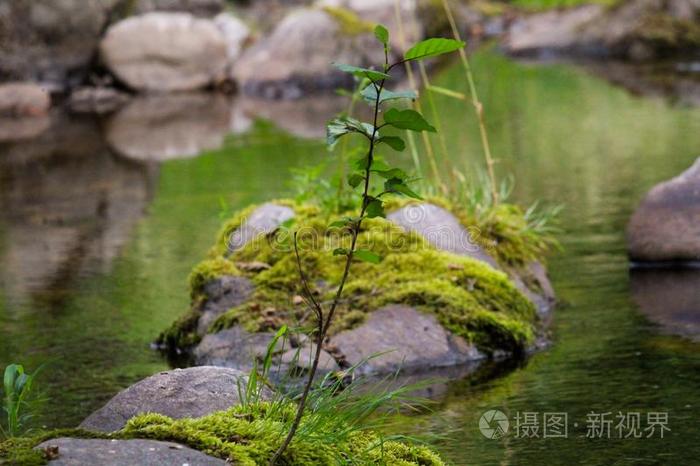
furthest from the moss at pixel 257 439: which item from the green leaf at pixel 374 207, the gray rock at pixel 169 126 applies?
the gray rock at pixel 169 126

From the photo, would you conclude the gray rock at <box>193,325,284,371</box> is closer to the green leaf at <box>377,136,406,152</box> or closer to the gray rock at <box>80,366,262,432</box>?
the gray rock at <box>80,366,262,432</box>

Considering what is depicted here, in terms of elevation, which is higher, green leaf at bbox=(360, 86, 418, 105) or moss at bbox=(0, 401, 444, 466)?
green leaf at bbox=(360, 86, 418, 105)

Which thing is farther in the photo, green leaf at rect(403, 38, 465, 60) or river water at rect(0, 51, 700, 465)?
river water at rect(0, 51, 700, 465)

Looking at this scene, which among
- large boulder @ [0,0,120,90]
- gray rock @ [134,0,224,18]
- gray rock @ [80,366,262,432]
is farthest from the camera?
gray rock @ [134,0,224,18]

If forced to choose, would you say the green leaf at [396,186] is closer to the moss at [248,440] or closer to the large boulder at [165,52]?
the moss at [248,440]

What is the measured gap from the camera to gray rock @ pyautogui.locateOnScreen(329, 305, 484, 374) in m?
6.83

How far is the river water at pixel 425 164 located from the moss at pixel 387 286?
31 centimetres

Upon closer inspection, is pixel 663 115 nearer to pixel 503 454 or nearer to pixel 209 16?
pixel 503 454

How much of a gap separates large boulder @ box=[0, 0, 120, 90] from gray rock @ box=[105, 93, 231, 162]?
5.39ft

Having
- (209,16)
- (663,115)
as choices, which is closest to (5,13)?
(209,16)

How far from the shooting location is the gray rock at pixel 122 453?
3.69 metres

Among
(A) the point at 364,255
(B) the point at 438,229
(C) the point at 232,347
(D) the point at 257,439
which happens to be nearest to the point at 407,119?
(A) the point at 364,255

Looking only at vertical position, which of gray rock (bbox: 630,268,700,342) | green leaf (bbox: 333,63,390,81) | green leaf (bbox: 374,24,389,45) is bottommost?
gray rock (bbox: 630,268,700,342)

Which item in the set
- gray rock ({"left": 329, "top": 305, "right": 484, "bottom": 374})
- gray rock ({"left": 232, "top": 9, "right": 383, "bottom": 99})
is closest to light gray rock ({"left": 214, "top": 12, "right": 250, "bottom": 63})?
gray rock ({"left": 232, "top": 9, "right": 383, "bottom": 99})
